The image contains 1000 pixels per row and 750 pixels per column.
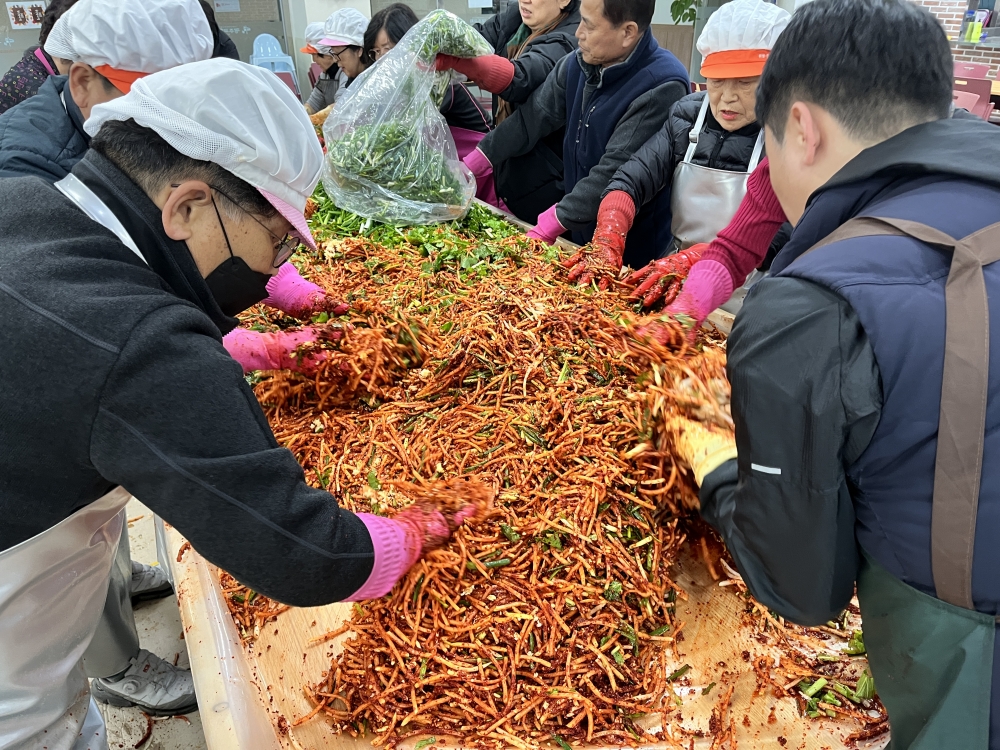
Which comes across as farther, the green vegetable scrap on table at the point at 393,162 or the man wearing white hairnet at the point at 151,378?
the green vegetable scrap on table at the point at 393,162

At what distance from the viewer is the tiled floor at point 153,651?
2.59 m

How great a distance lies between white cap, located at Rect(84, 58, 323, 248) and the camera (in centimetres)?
129

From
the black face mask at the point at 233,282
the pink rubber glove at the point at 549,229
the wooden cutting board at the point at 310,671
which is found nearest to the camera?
the black face mask at the point at 233,282

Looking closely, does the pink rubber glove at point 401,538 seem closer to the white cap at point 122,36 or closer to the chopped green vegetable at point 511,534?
the chopped green vegetable at point 511,534

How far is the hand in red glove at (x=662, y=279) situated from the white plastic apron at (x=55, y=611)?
2.14m

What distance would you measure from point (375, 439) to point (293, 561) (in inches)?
37.8

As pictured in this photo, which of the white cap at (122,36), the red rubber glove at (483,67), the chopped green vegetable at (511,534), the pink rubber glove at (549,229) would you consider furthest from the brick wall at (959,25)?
the chopped green vegetable at (511,534)

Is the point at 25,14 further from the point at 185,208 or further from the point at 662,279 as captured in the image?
the point at 185,208

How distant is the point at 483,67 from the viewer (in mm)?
4223

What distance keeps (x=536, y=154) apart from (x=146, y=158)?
3.70 m

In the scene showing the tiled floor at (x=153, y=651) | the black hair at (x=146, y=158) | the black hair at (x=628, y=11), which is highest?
the black hair at (x=628, y=11)

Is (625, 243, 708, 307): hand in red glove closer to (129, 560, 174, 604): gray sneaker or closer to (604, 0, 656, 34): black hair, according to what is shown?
(604, 0, 656, 34): black hair

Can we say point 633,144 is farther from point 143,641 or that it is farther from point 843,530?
point 143,641

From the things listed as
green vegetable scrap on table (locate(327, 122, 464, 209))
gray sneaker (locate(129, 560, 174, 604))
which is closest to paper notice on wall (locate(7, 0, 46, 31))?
green vegetable scrap on table (locate(327, 122, 464, 209))
